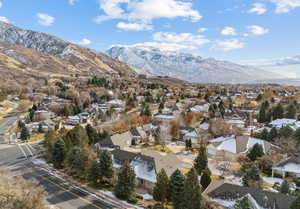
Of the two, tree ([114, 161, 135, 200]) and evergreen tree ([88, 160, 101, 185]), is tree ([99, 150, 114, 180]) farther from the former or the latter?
tree ([114, 161, 135, 200])

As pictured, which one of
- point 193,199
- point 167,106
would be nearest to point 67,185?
point 193,199

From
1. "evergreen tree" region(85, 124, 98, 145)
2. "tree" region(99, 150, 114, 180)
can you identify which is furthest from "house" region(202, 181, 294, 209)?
"evergreen tree" region(85, 124, 98, 145)

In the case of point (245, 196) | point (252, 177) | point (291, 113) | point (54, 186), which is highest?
point (291, 113)

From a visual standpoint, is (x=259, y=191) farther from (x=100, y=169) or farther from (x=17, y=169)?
(x=17, y=169)

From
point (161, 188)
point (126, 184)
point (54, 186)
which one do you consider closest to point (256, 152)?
point (161, 188)

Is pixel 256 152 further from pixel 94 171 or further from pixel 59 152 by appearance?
pixel 59 152

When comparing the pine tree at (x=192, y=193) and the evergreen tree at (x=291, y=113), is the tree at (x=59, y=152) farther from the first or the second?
the evergreen tree at (x=291, y=113)
